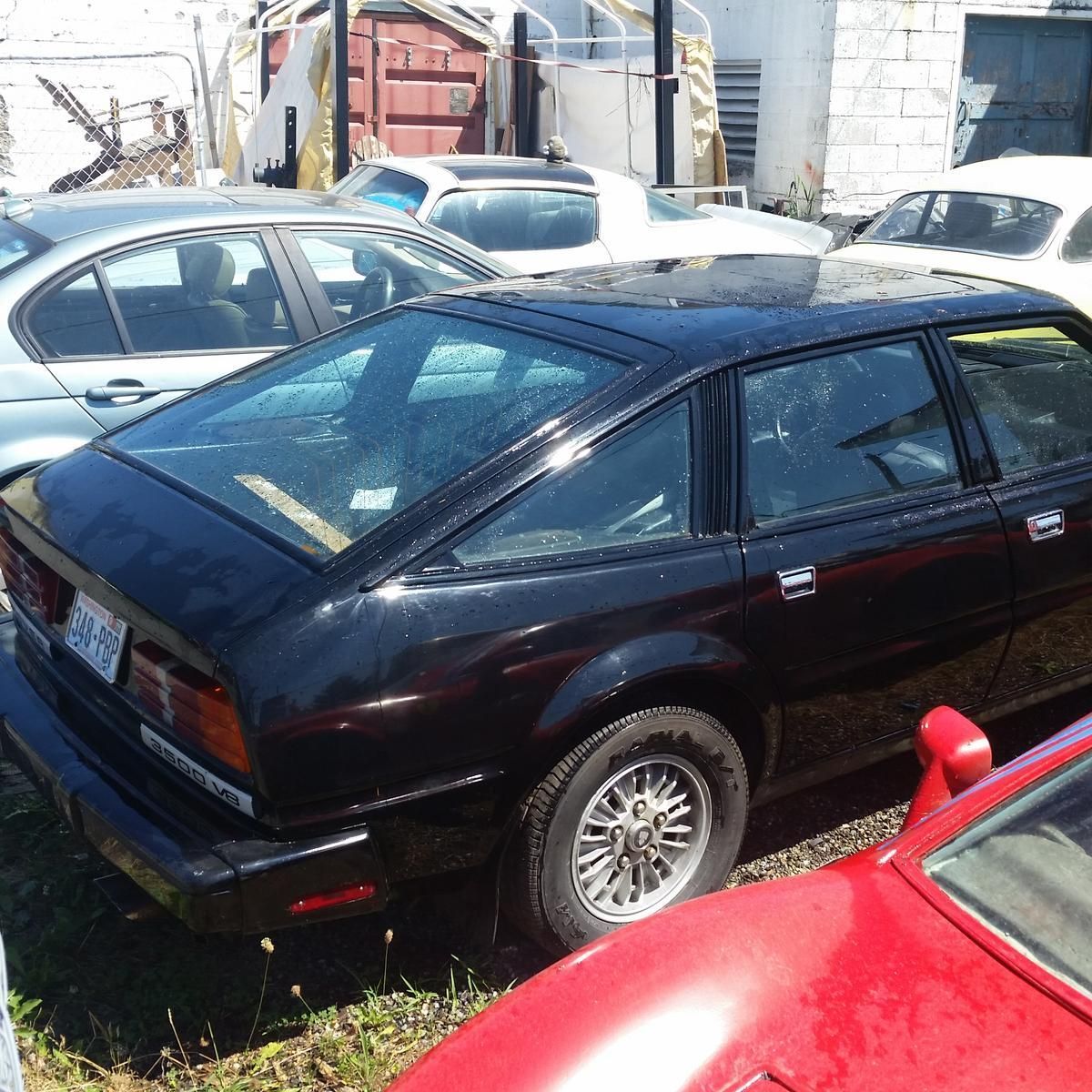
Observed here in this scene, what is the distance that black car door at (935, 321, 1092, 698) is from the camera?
142 inches

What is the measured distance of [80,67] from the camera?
13.4 metres

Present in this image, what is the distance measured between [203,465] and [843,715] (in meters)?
1.78

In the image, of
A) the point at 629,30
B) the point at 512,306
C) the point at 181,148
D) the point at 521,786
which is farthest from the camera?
the point at 629,30

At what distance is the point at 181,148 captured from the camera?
1320 cm

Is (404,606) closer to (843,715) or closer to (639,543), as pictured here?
(639,543)

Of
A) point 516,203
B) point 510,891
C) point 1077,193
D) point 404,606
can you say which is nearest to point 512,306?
point 404,606

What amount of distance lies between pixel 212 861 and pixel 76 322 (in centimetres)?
284

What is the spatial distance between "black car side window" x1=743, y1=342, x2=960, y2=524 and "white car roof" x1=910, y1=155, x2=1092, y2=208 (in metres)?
5.70

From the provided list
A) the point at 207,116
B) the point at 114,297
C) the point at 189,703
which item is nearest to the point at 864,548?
the point at 189,703

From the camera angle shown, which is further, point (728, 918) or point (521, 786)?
point (521, 786)

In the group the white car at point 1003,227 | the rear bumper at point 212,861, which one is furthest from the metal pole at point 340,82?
the rear bumper at point 212,861

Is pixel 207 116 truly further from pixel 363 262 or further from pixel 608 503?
pixel 608 503

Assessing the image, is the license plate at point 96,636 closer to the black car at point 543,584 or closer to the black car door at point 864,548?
the black car at point 543,584

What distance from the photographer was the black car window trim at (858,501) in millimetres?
3166
